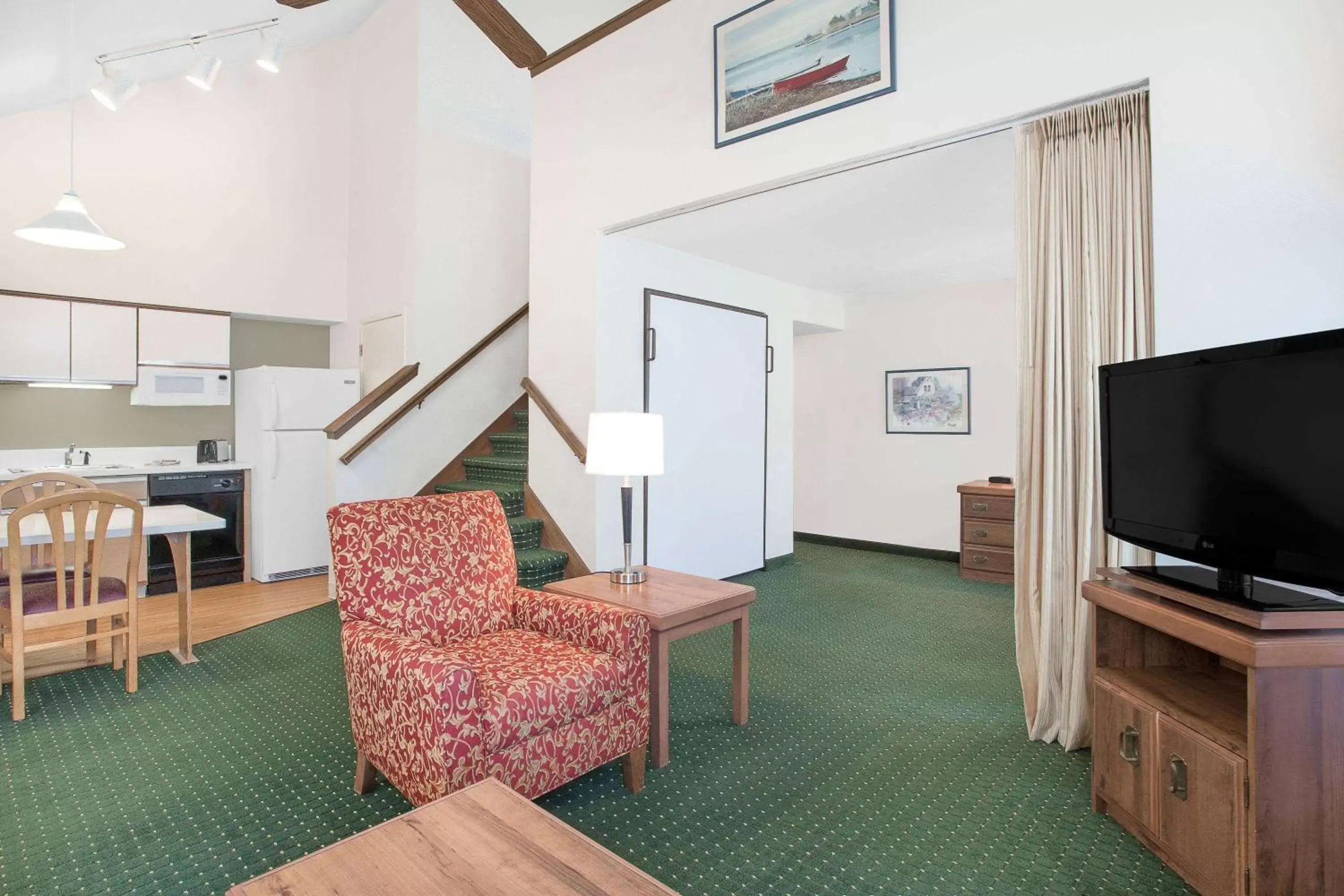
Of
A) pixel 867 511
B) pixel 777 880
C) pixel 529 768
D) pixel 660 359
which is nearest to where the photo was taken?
pixel 777 880

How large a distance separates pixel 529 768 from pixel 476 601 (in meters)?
0.71

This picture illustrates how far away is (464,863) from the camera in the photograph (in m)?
1.26

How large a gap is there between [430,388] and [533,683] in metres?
3.81

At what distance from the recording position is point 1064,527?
8.40ft

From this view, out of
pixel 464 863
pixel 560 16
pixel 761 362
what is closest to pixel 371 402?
pixel 560 16

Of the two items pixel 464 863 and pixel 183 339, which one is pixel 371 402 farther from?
pixel 464 863

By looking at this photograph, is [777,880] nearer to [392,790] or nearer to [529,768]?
[529,768]

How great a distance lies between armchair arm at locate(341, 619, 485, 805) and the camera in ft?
6.07

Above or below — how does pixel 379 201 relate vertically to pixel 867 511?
above

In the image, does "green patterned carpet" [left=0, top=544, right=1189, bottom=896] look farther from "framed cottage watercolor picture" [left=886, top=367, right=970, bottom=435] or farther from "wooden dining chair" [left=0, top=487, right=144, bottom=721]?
"framed cottage watercolor picture" [left=886, top=367, right=970, bottom=435]

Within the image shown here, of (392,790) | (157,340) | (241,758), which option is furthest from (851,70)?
(157,340)

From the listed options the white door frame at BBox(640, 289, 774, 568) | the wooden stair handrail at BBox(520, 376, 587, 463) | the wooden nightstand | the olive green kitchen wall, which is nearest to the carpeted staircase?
the wooden stair handrail at BBox(520, 376, 587, 463)

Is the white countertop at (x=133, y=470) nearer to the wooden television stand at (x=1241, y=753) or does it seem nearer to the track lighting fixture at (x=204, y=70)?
the track lighting fixture at (x=204, y=70)

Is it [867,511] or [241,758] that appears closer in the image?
[241,758]
